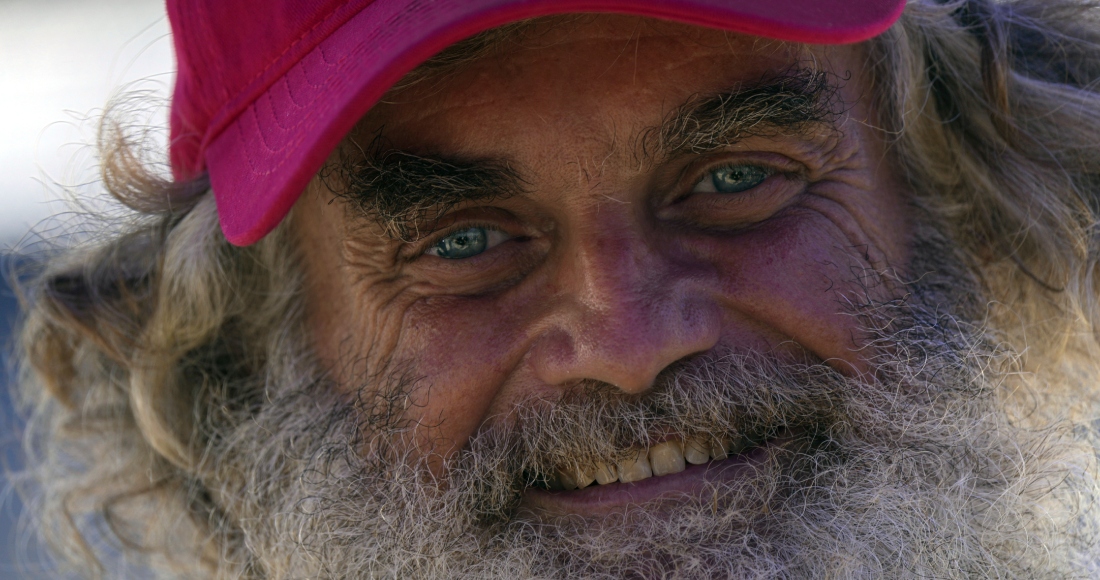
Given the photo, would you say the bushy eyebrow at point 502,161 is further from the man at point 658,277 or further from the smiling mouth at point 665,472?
the smiling mouth at point 665,472

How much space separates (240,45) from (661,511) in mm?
1052

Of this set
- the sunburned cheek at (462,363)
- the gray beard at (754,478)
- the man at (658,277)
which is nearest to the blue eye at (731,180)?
the man at (658,277)

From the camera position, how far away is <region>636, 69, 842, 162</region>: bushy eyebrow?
59.9 inches

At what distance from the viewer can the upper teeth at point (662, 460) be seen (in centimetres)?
157

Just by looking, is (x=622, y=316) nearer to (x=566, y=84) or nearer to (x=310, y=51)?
(x=566, y=84)

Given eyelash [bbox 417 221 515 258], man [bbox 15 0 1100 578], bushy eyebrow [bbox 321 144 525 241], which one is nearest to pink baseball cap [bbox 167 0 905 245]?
man [bbox 15 0 1100 578]

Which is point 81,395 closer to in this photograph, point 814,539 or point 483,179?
point 483,179

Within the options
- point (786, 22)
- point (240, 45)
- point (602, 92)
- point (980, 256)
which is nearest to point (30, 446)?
point (240, 45)

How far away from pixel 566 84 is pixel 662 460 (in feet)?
2.12

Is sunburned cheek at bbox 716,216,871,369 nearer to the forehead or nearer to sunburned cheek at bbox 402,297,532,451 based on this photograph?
the forehead

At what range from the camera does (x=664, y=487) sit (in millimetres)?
1562

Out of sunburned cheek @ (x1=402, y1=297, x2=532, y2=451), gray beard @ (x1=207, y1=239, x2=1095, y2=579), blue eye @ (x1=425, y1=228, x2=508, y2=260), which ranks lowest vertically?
gray beard @ (x1=207, y1=239, x2=1095, y2=579)

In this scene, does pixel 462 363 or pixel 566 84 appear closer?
pixel 566 84

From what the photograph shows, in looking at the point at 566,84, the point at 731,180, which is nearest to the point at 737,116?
the point at 731,180
